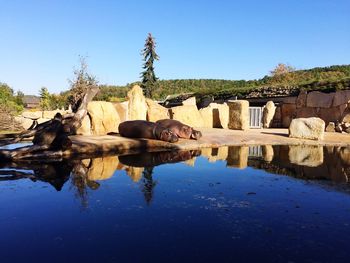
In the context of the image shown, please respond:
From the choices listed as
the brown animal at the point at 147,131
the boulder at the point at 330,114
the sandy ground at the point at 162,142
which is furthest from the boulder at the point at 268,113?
the brown animal at the point at 147,131

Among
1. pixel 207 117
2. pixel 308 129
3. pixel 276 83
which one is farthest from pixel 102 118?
pixel 276 83

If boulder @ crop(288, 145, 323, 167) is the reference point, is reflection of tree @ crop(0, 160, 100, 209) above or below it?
below

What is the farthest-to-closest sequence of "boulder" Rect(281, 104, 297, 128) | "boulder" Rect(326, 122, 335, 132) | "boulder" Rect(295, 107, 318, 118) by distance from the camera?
"boulder" Rect(281, 104, 297, 128) → "boulder" Rect(295, 107, 318, 118) → "boulder" Rect(326, 122, 335, 132)

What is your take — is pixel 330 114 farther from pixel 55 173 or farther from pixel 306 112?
pixel 55 173

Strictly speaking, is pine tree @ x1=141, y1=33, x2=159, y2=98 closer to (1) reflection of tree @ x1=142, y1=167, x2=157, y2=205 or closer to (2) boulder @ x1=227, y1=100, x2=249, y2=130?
(2) boulder @ x1=227, y1=100, x2=249, y2=130

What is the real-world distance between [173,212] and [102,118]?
34.4 feet

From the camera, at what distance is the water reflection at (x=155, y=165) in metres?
7.11

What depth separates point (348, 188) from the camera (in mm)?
6680

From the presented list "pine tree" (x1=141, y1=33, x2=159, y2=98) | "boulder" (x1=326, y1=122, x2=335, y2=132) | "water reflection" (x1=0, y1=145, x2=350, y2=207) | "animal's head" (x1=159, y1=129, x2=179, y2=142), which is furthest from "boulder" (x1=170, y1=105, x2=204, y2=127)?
"pine tree" (x1=141, y1=33, x2=159, y2=98)

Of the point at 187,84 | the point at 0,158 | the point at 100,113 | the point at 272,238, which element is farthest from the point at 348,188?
the point at 187,84

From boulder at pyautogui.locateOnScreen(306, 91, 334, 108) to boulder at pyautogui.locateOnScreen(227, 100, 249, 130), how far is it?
17.1 ft

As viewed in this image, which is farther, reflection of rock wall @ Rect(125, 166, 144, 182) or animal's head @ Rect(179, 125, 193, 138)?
animal's head @ Rect(179, 125, 193, 138)

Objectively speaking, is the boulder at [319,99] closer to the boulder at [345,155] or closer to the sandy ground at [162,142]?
the sandy ground at [162,142]

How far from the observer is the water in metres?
3.77
